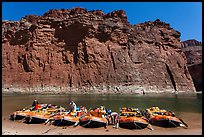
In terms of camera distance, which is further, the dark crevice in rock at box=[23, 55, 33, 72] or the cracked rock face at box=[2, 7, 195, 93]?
the dark crevice in rock at box=[23, 55, 33, 72]

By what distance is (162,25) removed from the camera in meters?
77.5

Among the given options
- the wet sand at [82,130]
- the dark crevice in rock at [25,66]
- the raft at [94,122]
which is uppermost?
the dark crevice in rock at [25,66]

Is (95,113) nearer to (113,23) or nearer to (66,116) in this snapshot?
(66,116)

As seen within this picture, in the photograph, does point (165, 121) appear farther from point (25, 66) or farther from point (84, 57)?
point (25, 66)

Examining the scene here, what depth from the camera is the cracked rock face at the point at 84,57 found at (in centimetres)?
5769

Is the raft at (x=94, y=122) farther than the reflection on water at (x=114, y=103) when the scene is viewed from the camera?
No

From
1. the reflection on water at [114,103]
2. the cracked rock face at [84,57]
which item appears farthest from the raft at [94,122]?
the cracked rock face at [84,57]

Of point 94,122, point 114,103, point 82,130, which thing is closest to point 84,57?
point 114,103

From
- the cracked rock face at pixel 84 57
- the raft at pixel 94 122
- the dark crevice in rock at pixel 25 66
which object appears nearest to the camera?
the raft at pixel 94 122

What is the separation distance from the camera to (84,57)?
205 ft

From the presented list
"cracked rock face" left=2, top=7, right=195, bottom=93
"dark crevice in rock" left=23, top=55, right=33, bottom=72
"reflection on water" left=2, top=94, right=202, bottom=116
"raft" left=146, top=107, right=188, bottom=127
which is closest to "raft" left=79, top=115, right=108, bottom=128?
"raft" left=146, top=107, right=188, bottom=127

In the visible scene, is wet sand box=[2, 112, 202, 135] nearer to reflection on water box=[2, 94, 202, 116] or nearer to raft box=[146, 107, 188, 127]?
raft box=[146, 107, 188, 127]

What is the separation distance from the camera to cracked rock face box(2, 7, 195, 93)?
5769 cm

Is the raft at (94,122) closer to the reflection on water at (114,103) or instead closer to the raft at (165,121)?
the raft at (165,121)
